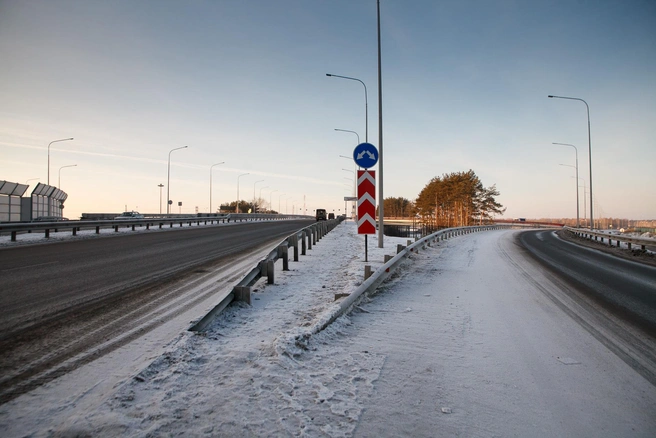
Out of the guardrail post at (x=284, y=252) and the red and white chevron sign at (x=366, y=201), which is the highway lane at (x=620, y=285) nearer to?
the red and white chevron sign at (x=366, y=201)

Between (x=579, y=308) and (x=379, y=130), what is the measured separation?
10.4 meters

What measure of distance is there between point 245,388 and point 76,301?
15.9 feet

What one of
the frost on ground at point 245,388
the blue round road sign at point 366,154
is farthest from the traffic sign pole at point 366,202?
the frost on ground at point 245,388

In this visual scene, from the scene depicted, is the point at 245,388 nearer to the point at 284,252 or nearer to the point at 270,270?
the point at 270,270

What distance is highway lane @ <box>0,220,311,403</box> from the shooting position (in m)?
3.91

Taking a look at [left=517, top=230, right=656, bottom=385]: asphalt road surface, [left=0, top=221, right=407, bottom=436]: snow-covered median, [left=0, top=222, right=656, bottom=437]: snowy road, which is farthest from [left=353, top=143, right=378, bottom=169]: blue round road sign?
[left=0, top=221, right=407, bottom=436]: snow-covered median

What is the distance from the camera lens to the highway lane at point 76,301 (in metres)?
3.91

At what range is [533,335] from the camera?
477cm

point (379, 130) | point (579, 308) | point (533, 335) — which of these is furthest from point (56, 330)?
point (379, 130)

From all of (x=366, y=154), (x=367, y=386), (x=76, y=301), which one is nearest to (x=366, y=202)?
(x=366, y=154)

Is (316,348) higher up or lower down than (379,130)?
lower down

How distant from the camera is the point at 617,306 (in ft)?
21.0

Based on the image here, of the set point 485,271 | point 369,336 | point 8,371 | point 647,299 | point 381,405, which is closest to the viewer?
point 381,405

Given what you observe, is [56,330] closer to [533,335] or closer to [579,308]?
[533,335]
